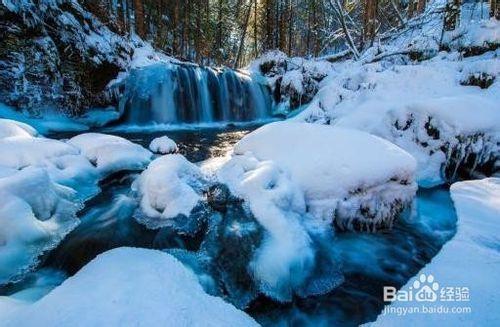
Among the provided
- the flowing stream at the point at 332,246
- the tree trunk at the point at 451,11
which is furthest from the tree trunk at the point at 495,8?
the flowing stream at the point at 332,246

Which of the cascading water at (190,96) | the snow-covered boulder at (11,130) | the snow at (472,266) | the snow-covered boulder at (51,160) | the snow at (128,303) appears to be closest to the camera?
the snow at (128,303)

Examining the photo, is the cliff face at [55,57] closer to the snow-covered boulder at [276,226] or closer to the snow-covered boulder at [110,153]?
the snow-covered boulder at [110,153]

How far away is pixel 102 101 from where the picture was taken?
10.6 meters

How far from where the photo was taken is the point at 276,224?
11.0 ft

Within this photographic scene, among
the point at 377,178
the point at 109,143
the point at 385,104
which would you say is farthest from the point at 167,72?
the point at 377,178

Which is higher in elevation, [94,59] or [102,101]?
[94,59]

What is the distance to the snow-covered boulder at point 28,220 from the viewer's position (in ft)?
10.1

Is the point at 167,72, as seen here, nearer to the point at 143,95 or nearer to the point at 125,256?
the point at 143,95

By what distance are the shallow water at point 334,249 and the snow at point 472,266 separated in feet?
1.36

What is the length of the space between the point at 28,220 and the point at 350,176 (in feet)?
10.8

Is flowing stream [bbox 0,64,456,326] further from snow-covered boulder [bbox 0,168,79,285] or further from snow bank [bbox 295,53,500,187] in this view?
snow bank [bbox 295,53,500,187]

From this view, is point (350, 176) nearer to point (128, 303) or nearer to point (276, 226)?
point (276, 226)

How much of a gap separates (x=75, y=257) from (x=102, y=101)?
8.33 meters

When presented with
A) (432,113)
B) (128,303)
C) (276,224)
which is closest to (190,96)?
(432,113)
